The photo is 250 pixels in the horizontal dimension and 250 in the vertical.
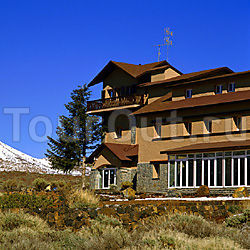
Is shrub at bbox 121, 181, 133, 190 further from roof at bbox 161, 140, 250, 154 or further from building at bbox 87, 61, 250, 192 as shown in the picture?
roof at bbox 161, 140, 250, 154

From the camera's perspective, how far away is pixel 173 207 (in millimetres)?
15633

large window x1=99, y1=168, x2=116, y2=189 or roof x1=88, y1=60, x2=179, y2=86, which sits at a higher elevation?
roof x1=88, y1=60, x2=179, y2=86

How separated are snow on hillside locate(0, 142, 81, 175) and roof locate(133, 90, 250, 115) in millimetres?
35279

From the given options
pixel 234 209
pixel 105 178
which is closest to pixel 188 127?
pixel 105 178

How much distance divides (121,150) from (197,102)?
8.24 metres

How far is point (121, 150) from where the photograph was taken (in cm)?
3475

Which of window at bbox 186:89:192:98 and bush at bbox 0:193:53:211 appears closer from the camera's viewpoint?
bush at bbox 0:193:53:211

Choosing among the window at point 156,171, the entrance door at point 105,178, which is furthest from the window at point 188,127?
the entrance door at point 105,178

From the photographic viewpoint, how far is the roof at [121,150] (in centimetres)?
3362

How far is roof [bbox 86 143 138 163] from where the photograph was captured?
1323 inches

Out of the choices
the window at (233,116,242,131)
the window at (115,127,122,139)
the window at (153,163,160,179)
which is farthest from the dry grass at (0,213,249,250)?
the window at (115,127,122,139)

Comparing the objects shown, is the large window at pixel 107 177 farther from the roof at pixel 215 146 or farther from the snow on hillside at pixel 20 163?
the snow on hillside at pixel 20 163

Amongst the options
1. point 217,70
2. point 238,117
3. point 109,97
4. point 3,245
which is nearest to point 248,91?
point 238,117

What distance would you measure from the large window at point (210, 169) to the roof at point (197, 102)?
357cm
